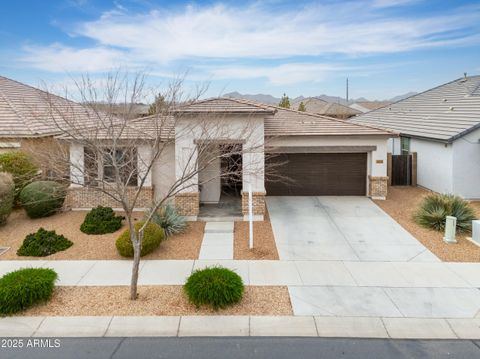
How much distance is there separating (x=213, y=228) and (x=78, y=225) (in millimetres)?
4701

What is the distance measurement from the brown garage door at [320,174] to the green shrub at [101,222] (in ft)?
24.9

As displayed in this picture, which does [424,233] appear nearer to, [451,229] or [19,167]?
[451,229]

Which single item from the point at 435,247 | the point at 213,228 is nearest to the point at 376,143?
the point at 435,247

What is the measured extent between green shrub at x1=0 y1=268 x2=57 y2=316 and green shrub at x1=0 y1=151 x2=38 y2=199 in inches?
306

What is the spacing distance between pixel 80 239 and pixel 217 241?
4213mm

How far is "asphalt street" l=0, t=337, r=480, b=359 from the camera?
19.2 ft

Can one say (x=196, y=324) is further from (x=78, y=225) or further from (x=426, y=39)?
(x=426, y=39)

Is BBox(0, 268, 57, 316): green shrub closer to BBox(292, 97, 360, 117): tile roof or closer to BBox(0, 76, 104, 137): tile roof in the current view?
BBox(0, 76, 104, 137): tile roof

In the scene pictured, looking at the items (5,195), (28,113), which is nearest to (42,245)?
(5,195)

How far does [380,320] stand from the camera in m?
6.88

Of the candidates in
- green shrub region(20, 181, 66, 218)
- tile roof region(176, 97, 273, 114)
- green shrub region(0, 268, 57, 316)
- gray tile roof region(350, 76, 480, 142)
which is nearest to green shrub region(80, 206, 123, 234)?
green shrub region(20, 181, 66, 218)

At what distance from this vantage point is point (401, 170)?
20125 mm

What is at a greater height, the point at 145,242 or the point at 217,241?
the point at 145,242

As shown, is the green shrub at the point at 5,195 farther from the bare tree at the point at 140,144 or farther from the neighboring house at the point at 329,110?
the neighboring house at the point at 329,110
